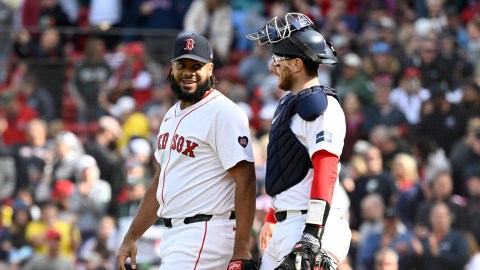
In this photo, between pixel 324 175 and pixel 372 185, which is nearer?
pixel 324 175

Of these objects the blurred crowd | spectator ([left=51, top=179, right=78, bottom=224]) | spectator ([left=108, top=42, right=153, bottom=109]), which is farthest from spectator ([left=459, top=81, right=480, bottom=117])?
spectator ([left=51, top=179, right=78, bottom=224])

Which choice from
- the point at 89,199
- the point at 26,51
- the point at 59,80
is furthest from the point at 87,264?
the point at 26,51

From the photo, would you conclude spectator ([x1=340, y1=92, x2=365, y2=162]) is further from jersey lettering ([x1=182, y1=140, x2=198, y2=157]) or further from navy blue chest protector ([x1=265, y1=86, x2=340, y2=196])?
navy blue chest protector ([x1=265, y1=86, x2=340, y2=196])

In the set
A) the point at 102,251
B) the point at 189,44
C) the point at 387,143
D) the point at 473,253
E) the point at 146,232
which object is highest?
the point at 189,44

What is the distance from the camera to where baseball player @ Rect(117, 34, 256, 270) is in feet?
20.9

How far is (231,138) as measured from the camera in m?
6.37

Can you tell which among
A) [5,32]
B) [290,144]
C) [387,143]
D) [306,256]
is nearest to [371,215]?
[387,143]

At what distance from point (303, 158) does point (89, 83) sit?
361 inches

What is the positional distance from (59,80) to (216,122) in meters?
8.69

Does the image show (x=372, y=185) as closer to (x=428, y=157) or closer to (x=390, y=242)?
(x=428, y=157)

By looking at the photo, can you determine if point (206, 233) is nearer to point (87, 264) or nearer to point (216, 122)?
point (216, 122)

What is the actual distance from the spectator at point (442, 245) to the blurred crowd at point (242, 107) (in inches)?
0.5

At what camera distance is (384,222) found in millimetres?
10906

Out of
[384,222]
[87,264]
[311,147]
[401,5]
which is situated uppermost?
[401,5]
